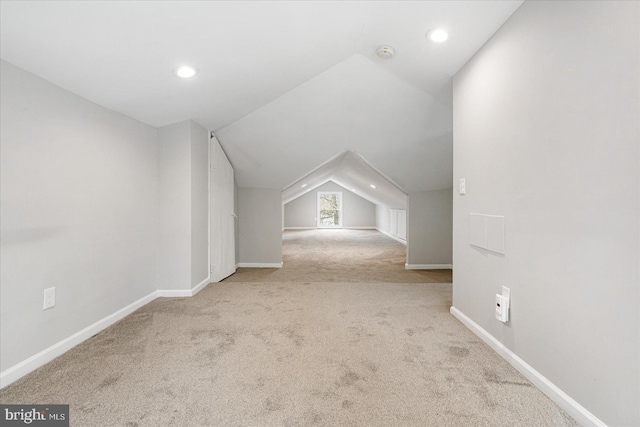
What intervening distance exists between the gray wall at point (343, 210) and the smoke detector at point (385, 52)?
10.1 m

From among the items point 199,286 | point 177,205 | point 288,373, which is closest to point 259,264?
point 199,286

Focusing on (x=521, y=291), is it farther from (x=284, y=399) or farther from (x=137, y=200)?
(x=137, y=200)

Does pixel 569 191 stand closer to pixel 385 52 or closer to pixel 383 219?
pixel 385 52

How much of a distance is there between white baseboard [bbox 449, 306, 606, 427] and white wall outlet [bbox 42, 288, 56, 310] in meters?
2.81

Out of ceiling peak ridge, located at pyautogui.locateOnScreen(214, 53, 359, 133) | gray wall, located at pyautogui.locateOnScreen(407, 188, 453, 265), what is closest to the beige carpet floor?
ceiling peak ridge, located at pyautogui.locateOnScreen(214, 53, 359, 133)

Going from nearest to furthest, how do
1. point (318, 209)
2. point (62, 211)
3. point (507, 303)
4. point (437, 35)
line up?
point (507, 303)
point (62, 211)
point (437, 35)
point (318, 209)

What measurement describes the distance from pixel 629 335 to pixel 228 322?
2.41 m

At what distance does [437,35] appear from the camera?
2.24m

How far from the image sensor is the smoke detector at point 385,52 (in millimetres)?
2586

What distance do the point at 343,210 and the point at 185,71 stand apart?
10.9 metres

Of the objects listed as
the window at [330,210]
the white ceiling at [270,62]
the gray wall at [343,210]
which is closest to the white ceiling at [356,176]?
the white ceiling at [270,62]

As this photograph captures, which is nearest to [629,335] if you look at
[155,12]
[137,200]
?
[155,12]

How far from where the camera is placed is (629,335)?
1204 mm

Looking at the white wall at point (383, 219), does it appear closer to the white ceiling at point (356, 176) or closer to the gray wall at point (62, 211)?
the white ceiling at point (356, 176)
